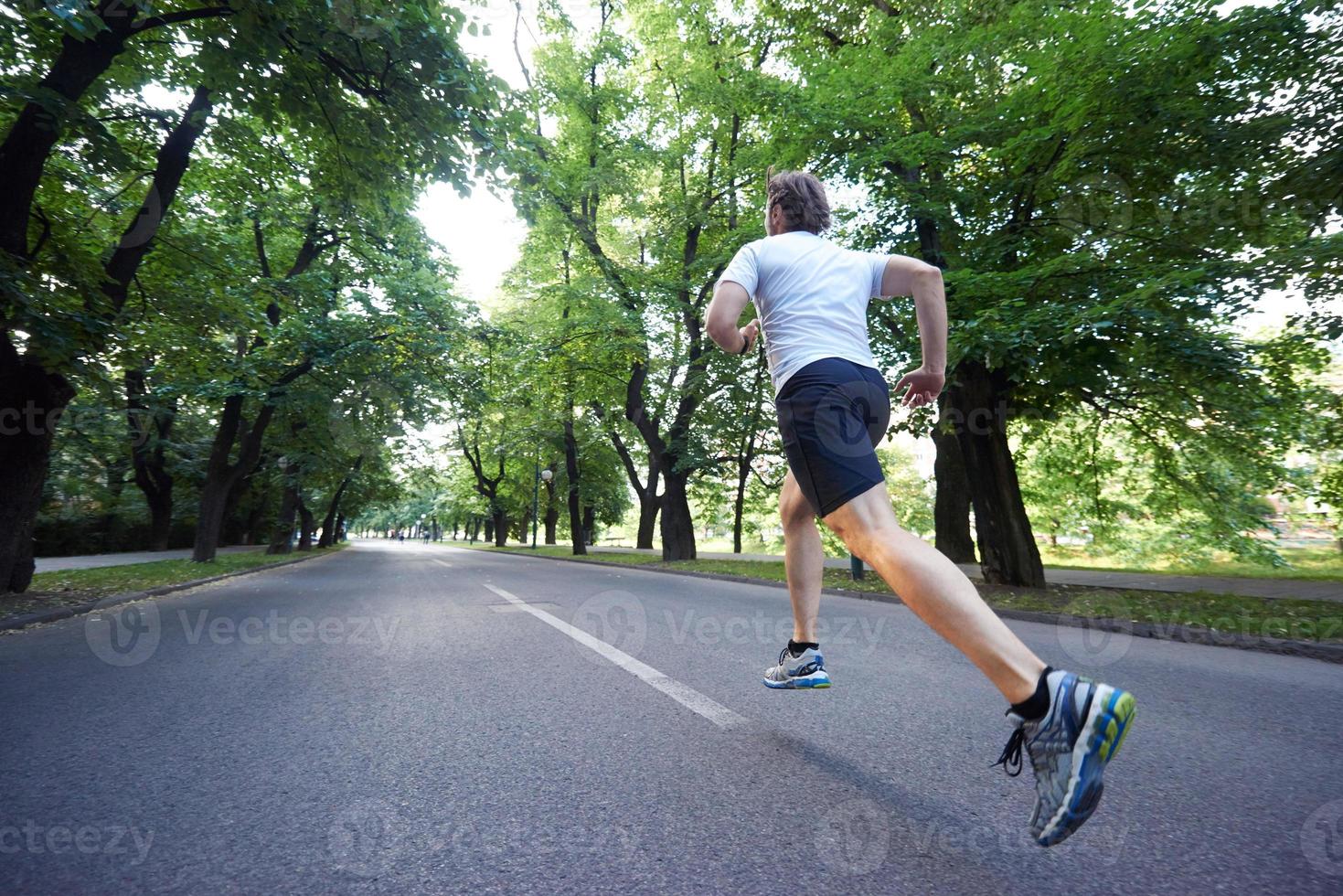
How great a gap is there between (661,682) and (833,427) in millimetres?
2156

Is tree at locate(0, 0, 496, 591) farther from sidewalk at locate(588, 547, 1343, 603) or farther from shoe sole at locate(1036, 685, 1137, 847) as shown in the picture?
sidewalk at locate(588, 547, 1343, 603)

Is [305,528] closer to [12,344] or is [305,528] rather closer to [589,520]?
[589,520]

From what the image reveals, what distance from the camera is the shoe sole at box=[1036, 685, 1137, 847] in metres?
1.59

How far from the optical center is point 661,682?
12.4 ft

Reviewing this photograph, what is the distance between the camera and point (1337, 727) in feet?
10.4

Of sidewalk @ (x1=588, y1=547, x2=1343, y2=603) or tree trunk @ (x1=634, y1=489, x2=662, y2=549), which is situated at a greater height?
tree trunk @ (x1=634, y1=489, x2=662, y2=549)

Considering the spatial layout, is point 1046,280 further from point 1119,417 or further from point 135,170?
point 135,170

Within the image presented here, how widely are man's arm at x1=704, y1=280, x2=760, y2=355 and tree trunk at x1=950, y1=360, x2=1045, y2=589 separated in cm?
855

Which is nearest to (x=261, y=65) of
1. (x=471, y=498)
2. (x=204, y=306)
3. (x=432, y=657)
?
(x=204, y=306)

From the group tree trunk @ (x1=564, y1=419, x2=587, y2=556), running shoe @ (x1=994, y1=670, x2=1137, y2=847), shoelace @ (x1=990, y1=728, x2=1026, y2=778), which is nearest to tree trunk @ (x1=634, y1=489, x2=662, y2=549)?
tree trunk @ (x1=564, y1=419, x2=587, y2=556)
